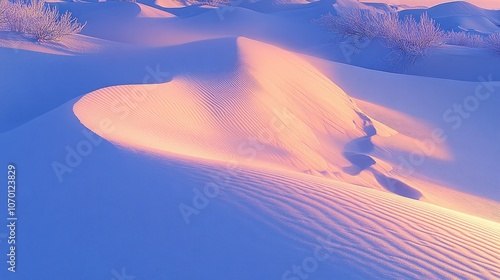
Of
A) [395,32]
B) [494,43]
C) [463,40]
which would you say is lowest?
[395,32]

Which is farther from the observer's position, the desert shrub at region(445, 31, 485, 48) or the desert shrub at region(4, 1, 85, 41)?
the desert shrub at region(445, 31, 485, 48)

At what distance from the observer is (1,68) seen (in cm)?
954

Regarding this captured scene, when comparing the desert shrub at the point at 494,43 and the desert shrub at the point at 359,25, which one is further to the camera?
the desert shrub at the point at 359,25

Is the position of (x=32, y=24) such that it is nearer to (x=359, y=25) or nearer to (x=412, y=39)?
(x=359, y=25)

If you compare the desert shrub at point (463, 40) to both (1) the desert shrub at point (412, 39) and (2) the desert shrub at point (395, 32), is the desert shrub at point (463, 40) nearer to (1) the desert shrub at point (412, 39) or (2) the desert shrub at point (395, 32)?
(2) the desert shrub at point (395, 32)

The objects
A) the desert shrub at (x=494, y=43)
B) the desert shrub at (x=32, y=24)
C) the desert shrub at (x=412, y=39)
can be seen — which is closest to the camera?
the desert shrub at (x=32, y=24)

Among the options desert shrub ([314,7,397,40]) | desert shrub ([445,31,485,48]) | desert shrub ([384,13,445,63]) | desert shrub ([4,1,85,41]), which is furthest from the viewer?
desert shrub ([445,31,485,48])

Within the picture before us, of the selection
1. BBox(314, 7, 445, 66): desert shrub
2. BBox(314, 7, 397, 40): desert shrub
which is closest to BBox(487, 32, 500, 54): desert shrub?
BBox(314, 7, 445, 66): desert shrub

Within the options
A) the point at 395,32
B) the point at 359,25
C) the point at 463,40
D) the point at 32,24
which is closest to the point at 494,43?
the point at 395,32

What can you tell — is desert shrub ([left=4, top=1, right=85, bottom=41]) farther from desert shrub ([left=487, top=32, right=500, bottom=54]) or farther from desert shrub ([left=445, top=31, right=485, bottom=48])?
desert shrub ([left=445, top=31, right=485, bottom=48])

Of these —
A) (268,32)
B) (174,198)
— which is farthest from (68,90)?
(268,32)

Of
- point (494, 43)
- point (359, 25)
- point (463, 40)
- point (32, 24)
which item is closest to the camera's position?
point (32, 24)

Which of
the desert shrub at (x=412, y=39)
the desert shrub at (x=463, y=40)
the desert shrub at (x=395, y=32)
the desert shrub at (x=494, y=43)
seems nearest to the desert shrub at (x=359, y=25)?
the desert shrub at (x=395, y=32)

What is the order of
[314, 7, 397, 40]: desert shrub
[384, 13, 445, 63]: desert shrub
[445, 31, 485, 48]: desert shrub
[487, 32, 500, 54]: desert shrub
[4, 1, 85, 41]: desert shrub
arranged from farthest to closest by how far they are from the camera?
1. [445, 31, 485, 48]: desert shrub
2. [314, 7, 397, 40]: desert shrub
3. [487, 32, 500, 54]: desert shrub
4. [384, 13, 445, 63]: desert shrub
5. [4, 1, 85, 41]: desert shrub
